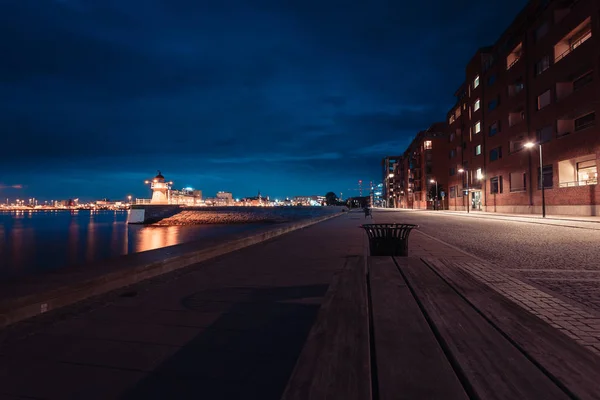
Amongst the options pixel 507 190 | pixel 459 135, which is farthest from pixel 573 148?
pixel 459 135

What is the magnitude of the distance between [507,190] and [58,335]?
4488 centimetres

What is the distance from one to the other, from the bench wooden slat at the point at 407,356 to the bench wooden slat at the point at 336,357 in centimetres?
9

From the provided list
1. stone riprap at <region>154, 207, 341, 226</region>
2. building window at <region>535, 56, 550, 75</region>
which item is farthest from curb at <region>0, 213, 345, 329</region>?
stone riprap at <region>154, 207, 341, 226</region>

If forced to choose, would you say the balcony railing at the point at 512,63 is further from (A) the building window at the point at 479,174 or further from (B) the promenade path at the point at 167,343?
(B) the promenade path at the point at 167,343

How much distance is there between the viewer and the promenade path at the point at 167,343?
249cm

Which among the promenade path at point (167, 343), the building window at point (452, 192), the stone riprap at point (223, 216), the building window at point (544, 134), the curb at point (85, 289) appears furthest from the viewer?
the stone riprap at point (223, 216)

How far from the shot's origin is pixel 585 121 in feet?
93.5

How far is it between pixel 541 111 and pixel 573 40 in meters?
6.14

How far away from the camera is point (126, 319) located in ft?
13.0

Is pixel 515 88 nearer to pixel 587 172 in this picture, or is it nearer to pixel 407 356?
pixel 587 172

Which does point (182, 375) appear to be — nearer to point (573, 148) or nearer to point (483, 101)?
point (573, 148)

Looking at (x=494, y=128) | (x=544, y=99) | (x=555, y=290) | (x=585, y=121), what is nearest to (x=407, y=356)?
(x=555, y=290)

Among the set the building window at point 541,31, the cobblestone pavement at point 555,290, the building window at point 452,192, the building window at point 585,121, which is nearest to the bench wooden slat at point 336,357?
the cobblestone pavement at point 555,290

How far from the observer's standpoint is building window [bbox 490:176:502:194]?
137 ft
